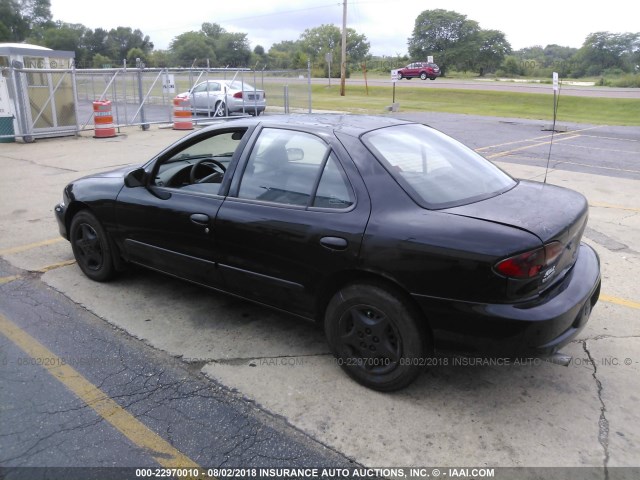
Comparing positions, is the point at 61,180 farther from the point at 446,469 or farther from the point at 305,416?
the point at 446,469

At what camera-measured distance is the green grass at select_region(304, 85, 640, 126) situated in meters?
24.8

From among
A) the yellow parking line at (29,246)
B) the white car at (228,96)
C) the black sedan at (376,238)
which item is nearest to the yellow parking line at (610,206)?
the black sedan at (376,238)

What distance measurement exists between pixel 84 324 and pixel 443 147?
9.81 feet

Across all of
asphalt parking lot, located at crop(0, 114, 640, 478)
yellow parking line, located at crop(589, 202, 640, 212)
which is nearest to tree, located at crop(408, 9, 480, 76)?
yellow parking line, located at crop(589, 202, 640, 212)

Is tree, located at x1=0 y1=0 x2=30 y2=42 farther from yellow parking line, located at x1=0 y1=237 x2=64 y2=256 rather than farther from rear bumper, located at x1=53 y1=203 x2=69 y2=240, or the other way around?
rear bumper, located at x1=53 y1=203 x2=69 y2=240

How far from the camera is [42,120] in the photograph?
1426 cm

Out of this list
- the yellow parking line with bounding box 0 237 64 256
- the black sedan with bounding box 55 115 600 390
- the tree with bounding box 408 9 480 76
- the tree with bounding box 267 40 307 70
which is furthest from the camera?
the tree with bounding box 408 9 480 76

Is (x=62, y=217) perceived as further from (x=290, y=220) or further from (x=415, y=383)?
(x=415, y=383)

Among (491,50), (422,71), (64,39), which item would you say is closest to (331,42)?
(491,50)

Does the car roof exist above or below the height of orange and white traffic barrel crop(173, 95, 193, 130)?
above

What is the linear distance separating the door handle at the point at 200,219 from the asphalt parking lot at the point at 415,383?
0.80 m

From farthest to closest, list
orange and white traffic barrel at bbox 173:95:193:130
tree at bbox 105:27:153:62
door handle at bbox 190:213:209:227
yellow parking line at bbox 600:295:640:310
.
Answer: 1. tree at bbox 105:27:153:62
2. orange and white traffic barrel at bbox 173:95:193:130
3. yellow parking line at bbox 600:295:640:310
4. door handle at bbox 190:213:209:227

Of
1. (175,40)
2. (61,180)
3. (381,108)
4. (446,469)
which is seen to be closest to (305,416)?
(446,469)

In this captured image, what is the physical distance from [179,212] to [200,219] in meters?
0.25
